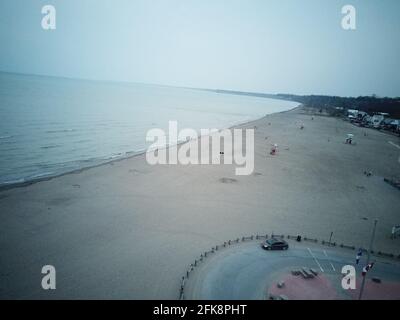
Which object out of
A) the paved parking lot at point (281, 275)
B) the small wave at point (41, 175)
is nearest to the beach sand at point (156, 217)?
the paved parking lot at point (281, 275)

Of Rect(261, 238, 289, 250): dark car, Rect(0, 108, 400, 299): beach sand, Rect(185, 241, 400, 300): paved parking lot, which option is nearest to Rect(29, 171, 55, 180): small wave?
Rect(0, 108, 400, 299): beach sand

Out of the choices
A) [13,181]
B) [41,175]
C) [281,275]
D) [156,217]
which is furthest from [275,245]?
[41,175]

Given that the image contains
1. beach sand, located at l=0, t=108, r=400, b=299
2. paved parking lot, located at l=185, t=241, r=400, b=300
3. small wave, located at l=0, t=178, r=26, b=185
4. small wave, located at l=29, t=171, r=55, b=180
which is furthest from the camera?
small wave, located at l=29, t=171, r=55, b=180

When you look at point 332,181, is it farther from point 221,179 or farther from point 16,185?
point 16,185

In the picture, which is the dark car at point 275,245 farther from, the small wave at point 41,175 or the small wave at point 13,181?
the small wave at point 41,175

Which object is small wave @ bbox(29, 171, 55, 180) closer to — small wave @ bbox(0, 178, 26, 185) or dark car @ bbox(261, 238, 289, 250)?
small wave @ bbox(0, 178, 26, 185)
